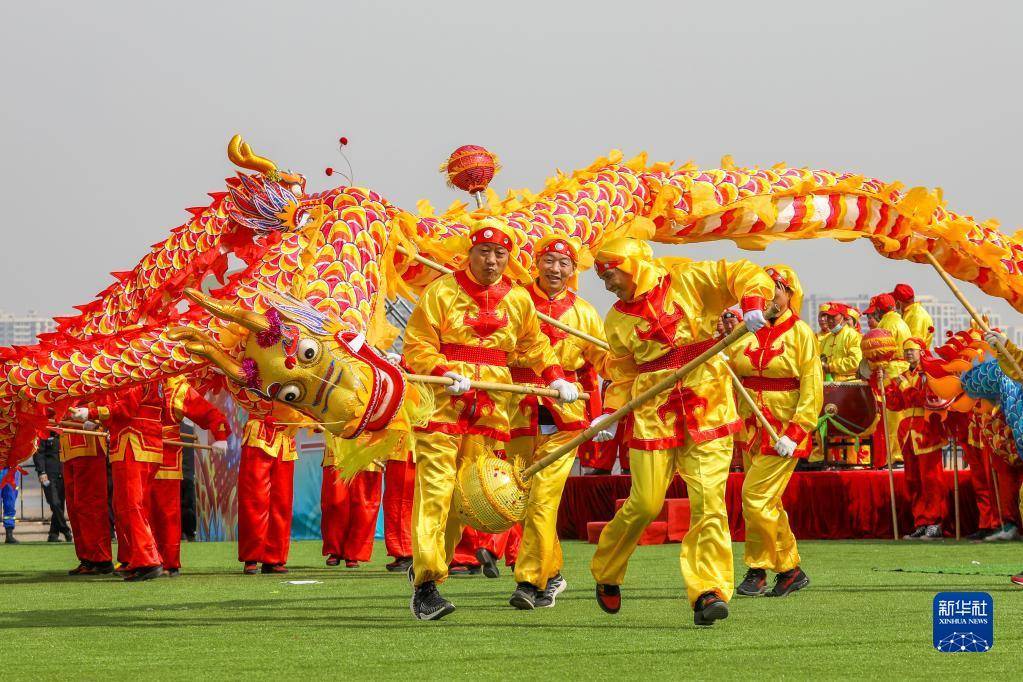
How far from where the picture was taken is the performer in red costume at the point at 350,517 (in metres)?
11.5

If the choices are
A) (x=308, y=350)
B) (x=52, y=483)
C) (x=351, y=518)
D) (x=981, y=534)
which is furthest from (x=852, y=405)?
(x=52, y=483)

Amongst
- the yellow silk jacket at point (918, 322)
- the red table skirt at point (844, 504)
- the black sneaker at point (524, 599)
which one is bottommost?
the black sneaker at point (524, 599)

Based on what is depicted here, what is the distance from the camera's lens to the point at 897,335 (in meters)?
13.8

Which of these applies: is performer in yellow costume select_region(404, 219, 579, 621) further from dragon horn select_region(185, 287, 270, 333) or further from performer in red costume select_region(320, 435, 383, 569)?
performer in red costume select_region(320, 435, 383, 569)

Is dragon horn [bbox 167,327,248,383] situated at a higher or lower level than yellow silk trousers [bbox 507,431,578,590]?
higher

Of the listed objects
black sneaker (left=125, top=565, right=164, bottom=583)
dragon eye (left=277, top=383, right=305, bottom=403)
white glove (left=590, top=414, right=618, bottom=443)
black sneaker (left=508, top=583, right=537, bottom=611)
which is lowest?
black sneaker (left=508, top=583, right=537, bottom=611)

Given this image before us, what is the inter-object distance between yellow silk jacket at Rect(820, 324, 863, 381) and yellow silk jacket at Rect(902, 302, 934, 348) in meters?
0.49

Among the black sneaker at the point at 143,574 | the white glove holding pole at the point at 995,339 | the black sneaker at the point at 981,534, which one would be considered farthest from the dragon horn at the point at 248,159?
the black sneaker at the point at 981,534

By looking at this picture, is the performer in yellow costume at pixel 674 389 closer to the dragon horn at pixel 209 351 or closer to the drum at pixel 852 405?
the dragon horn at pixel 209 351

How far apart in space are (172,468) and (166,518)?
34 centimetres

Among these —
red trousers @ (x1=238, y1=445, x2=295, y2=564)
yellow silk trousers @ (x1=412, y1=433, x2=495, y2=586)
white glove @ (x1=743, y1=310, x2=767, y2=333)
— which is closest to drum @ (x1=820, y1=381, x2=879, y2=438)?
red trousers @ (x1=238, y1=445, x2=295, y2=564)

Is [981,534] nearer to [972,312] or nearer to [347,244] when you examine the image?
[972,312]

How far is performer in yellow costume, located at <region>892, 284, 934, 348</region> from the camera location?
46.3 feet

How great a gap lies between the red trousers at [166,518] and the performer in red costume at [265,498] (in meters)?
0.50
